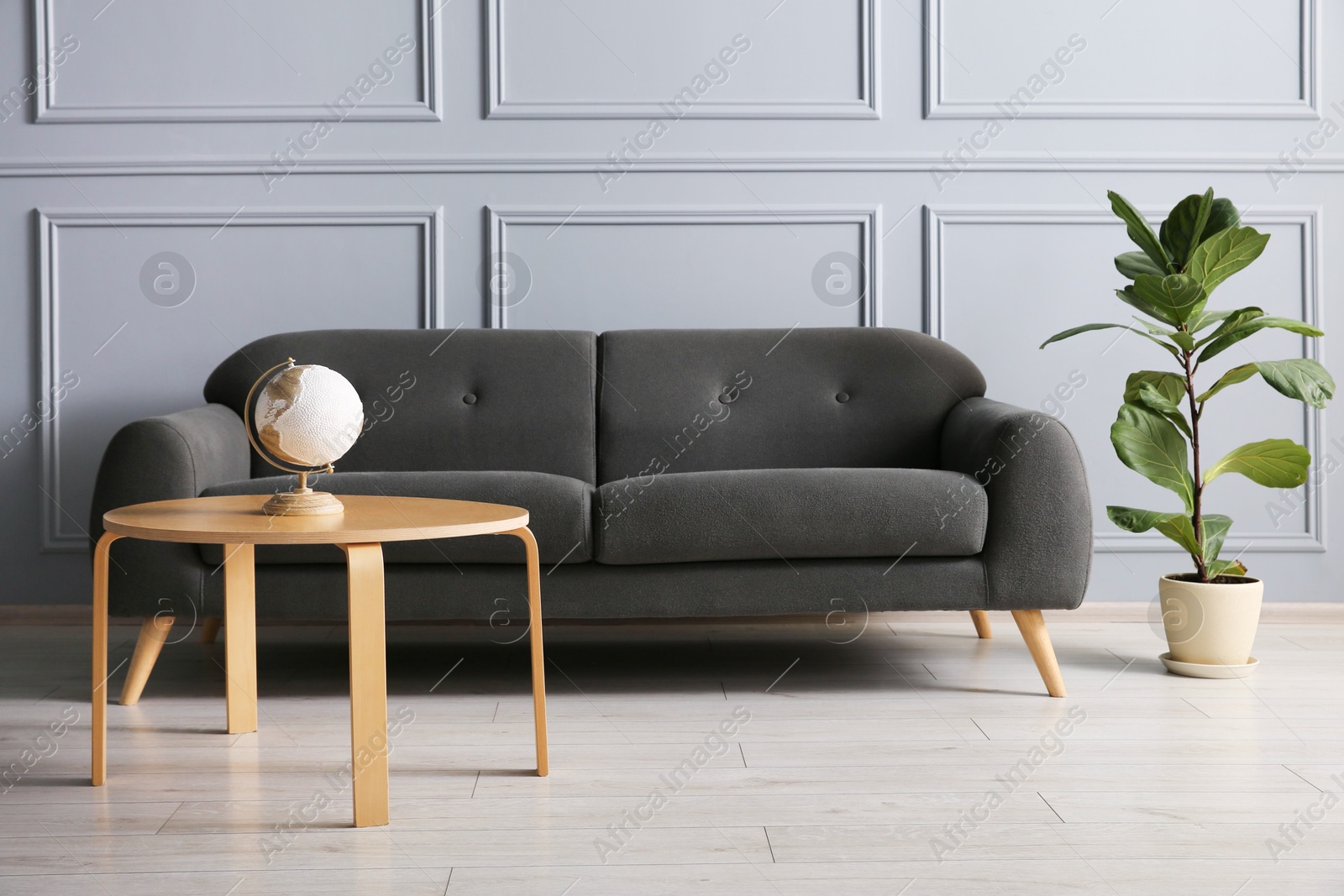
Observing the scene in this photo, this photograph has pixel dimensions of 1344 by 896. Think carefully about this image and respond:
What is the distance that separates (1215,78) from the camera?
3.02m

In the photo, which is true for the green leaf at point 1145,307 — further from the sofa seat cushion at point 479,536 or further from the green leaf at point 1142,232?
the sofa seat cushion at point 479,536

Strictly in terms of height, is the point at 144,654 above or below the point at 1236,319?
below

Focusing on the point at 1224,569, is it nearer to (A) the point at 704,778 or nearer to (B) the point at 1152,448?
(B) the point at 1152,448

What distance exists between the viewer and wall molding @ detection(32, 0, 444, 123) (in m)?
2.95

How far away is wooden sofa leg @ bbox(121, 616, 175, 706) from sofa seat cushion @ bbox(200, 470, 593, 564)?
16cm

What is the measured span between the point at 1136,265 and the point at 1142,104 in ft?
2.65

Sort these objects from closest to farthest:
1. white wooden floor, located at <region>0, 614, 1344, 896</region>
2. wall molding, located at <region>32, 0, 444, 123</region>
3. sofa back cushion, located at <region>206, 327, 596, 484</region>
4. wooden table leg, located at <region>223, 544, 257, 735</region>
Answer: white wooden floor, located at <region>0, 614, 1344, 896</region> → wooden table leg, located at <region>223, 544, 257, 735</region> → sofa back cushion, located at <region>206, 327, 596, 484</region> → wall molding, located at <region>32, 0, 444, 123</region>

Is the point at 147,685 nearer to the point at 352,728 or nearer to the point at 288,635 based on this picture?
the point at 288,635

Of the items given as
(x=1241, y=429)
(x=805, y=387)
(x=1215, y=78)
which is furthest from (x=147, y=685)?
(x=1215, y=78)

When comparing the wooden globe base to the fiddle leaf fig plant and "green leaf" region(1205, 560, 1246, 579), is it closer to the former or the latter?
the fiddle leaf fig plant

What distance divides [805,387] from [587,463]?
58 cm

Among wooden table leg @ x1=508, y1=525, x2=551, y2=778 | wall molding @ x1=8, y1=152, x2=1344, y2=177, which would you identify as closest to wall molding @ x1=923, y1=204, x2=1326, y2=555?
wall molding @ x1=8, y1=152, x2=1344, y2=177

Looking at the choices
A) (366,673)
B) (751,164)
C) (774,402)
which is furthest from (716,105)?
(366,673)

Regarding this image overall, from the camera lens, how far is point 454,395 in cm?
269
